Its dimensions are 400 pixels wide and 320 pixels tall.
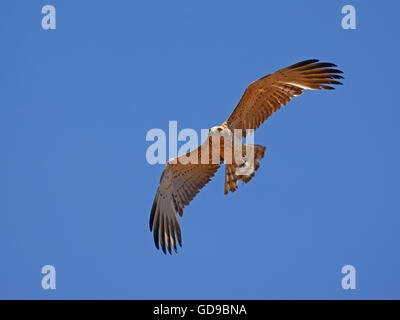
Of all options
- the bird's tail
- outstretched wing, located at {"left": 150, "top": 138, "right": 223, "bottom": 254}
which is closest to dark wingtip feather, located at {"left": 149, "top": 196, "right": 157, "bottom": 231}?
outstretched wing, located at {"left": 150, "top": 138, "right": 223, "bottom": 254}

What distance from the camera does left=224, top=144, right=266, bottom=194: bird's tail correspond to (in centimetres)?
1120

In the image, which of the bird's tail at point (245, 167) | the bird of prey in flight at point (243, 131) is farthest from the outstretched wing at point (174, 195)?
the bird's tail at point (245, 167)

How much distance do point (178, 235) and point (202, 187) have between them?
1185mm

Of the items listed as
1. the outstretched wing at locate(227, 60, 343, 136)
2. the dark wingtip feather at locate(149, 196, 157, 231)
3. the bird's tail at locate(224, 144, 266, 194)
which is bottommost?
the dark wingtip feather at locate(149, 196, 157, 231)

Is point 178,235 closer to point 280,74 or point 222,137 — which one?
point 222,137

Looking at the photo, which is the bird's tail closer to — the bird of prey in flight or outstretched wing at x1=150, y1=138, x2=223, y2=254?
the bird of prey in flight

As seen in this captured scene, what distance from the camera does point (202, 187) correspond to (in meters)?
12.6

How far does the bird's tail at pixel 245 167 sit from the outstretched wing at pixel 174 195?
0.91 meters

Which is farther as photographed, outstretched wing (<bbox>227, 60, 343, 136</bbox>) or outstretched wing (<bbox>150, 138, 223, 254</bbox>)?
outstretched wing (<bbox>150, 138, 223, 254</bbox>)

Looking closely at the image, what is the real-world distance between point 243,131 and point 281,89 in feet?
3.80

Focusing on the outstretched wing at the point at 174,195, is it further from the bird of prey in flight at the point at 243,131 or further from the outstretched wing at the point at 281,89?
the outstretched wing at the point at 281,89

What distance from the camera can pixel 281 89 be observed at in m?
11.7

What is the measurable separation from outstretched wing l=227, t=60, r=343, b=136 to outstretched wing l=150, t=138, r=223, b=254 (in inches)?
51.8
